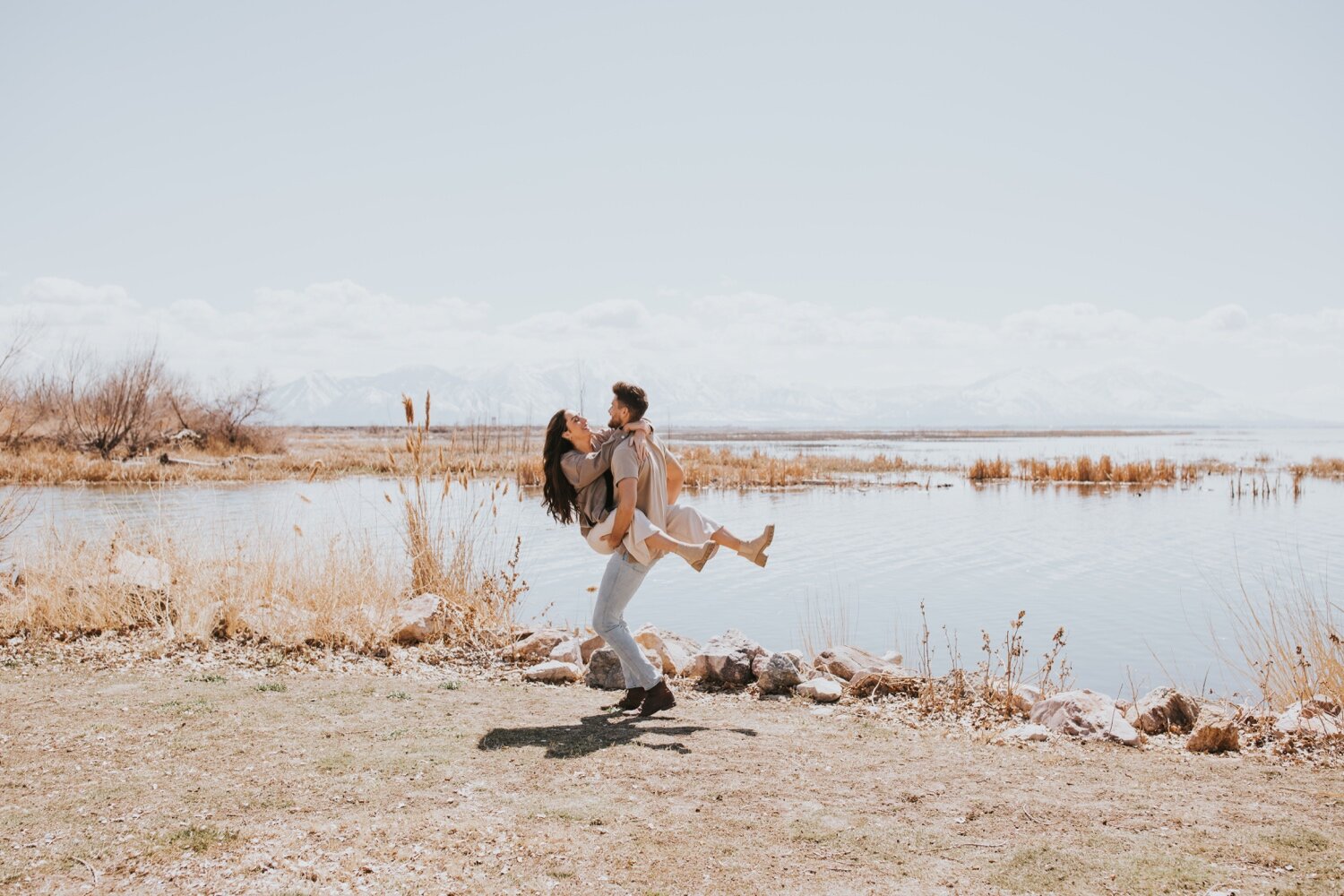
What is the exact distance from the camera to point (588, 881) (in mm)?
3379

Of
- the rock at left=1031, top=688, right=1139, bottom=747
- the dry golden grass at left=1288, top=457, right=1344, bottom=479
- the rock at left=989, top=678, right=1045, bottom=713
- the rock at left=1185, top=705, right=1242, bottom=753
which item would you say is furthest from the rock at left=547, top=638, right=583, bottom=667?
the dry golden grass at left=1288, top=457, right=1344, bottom=479

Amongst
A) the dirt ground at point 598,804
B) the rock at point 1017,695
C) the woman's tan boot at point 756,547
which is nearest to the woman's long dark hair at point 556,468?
the woman's tan boot at point 756,547

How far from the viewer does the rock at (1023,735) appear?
5508mm

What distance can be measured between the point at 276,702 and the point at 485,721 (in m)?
1.42

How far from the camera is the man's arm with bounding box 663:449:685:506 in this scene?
575cm

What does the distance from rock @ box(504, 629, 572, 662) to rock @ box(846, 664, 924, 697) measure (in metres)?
2.52

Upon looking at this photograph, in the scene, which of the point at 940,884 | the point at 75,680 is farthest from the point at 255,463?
the point at 940,884

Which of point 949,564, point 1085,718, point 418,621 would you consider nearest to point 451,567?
point 418,621

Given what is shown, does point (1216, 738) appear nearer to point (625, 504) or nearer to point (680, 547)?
point (680, 547)

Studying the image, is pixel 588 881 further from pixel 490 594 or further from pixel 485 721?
pixel 490 594

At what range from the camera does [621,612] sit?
18.3ft

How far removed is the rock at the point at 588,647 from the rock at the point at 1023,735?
3.23m

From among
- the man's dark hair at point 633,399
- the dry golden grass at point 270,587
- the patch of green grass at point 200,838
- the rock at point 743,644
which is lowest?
the rock at point 743,644

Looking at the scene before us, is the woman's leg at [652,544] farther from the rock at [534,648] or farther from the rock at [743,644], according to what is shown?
the rock at [534,648]
